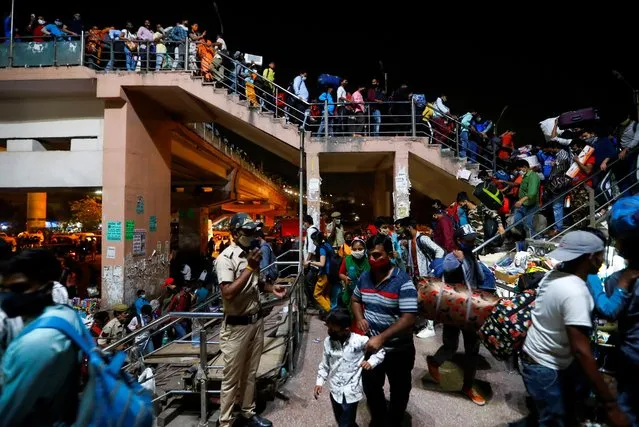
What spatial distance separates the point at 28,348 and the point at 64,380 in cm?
22

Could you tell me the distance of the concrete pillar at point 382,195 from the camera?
14648 millimetres

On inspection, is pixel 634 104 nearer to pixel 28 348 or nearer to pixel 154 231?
pixel 28 348

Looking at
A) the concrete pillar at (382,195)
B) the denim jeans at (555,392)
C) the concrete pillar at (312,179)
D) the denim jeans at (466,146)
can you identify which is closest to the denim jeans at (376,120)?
the concrete pillar at (312,179)

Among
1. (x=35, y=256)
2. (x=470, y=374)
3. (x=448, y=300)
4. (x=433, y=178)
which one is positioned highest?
(x=433, y=178)

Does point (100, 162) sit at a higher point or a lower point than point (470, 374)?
higher

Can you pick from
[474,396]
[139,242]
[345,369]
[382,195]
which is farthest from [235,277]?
[382,195]

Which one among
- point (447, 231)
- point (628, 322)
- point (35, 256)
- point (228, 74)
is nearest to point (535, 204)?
point (447, 231)

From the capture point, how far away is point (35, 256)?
2.03 metres

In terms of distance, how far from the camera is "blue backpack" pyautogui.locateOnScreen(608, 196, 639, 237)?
276 cm

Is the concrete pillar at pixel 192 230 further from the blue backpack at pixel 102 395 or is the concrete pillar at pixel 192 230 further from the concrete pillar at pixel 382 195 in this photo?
the blue backpack at pixel 102 395

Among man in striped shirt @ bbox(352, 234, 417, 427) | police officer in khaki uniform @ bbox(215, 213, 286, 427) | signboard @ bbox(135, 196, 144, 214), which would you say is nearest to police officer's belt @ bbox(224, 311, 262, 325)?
police officer in khaki uniform @ bbox(215, 213, 286, 427)

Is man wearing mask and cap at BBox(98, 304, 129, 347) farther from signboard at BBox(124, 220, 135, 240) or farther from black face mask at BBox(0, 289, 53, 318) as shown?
black face mask at BBox(0, 289, 53, 318)

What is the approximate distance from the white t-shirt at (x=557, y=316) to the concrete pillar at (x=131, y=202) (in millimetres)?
11154

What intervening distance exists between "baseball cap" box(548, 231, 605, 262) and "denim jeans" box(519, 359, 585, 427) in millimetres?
706
